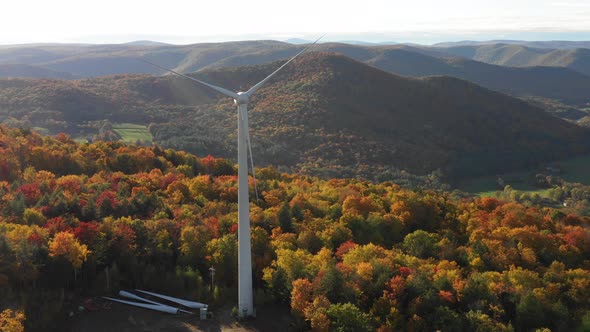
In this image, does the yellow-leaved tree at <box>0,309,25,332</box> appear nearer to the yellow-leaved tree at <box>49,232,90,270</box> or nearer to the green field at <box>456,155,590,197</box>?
the yellow-leaved tree at <box>49,232,90,270</box>

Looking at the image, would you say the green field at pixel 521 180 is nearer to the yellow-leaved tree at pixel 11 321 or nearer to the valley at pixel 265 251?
the valley at pixel 265 251

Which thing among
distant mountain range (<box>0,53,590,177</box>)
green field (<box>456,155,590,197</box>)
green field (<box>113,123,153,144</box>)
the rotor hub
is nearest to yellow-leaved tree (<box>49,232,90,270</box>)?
the rotor hub

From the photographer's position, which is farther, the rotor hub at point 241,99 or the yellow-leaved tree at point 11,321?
the rotor hub at point 241,99

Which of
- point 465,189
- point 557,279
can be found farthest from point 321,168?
point 557,279

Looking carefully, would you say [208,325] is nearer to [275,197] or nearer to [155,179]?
[275,197]

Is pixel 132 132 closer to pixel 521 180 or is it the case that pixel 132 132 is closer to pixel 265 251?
pixel 265 251

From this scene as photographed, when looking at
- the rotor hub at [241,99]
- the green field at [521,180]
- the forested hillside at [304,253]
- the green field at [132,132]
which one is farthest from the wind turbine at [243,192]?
the green field at [521,180]
